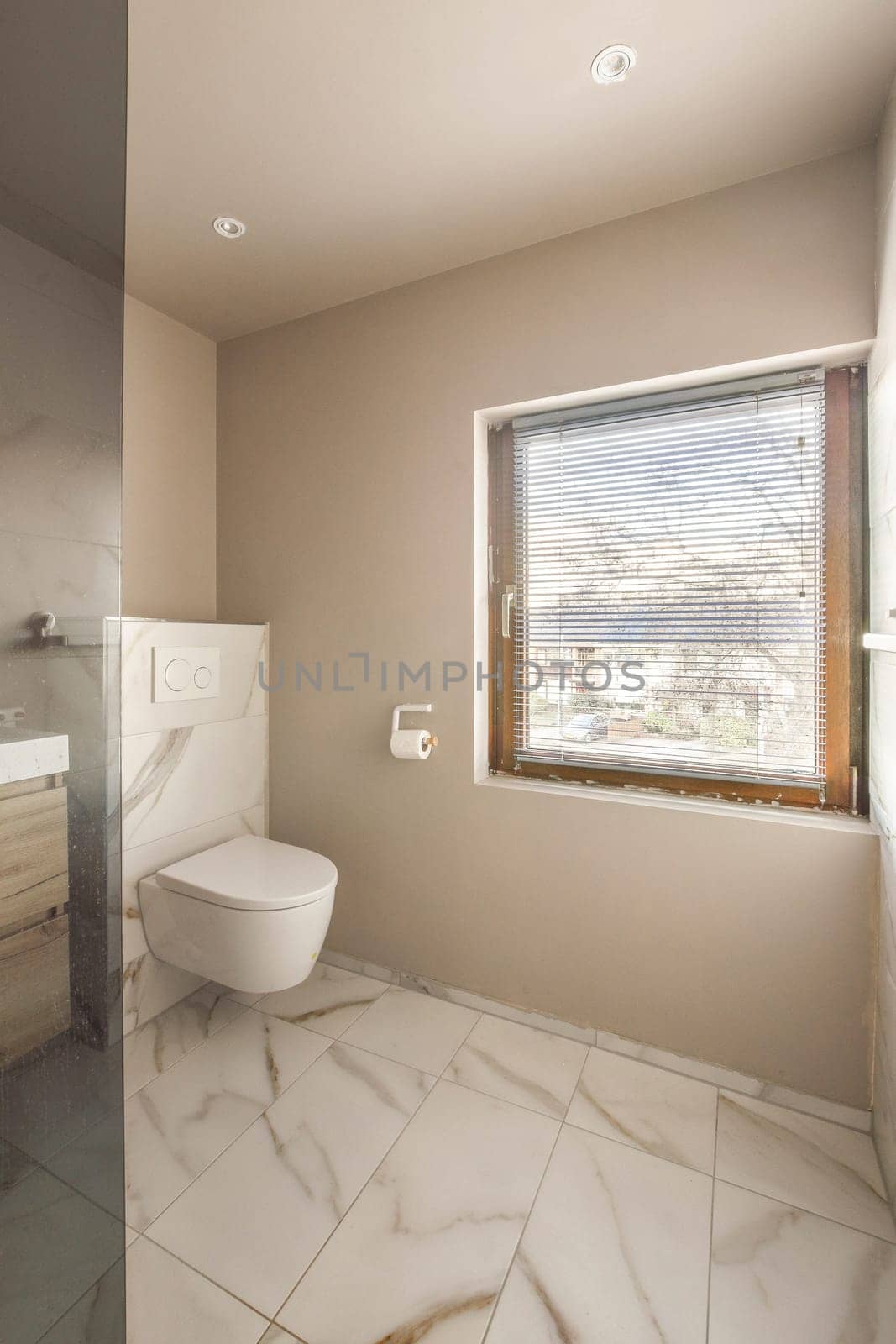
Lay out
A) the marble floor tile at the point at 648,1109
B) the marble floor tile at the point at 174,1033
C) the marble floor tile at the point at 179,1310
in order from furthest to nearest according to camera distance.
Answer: the marble floor tile at the point at 174,1033 → the marble floor tile at the point at 648,1109 → the marble floor tile at the point at 179,1310

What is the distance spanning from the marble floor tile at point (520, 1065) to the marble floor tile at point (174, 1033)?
75cm

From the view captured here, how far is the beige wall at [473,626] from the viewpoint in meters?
1.52

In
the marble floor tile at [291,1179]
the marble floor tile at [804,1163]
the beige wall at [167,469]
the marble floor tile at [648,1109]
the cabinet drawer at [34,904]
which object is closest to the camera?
the cabinet drawer at [34,904]

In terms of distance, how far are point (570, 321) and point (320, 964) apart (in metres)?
2.26

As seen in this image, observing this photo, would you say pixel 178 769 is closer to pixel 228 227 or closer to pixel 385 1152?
pixel 385 1152

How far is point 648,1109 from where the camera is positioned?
61.1 inches

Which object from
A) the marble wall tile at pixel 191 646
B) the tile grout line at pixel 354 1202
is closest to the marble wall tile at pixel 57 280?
the marble wall tile at pixel 191 646

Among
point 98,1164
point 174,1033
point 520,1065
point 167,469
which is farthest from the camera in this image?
point 167,469

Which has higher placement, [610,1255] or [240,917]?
→ [240,917]

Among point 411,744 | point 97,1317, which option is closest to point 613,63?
point 411,744

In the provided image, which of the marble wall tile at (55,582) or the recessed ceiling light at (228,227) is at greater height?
the recessed ceiling light at (228,227)

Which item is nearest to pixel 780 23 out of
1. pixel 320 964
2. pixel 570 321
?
pixel 570 321

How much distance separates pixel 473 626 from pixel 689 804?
0.81 meters

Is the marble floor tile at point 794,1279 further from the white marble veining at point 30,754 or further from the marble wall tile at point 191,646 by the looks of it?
the marble wall tile at point 191,646
